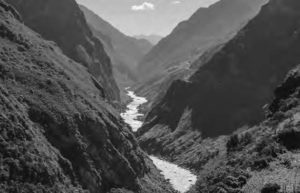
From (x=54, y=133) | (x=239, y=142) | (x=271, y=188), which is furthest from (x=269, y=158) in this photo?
(x=54, y=133)

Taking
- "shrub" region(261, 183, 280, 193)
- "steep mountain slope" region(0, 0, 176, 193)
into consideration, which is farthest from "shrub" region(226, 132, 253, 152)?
"shrub" region(261, 183, 280, 193)

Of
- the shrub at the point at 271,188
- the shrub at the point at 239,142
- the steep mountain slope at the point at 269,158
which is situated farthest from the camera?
the shrub at the point at 239,142

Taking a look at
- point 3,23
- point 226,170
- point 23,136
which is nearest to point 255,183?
point 226,170

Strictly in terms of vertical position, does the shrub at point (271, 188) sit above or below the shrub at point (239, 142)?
below

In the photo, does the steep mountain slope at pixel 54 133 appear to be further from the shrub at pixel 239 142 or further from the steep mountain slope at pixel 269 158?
the steep mountain slope at pixel 269 158

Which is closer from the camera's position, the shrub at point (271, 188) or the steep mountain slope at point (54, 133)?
the shrub at point (271, 188)

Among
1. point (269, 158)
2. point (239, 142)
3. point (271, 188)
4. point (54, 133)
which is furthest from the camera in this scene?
point (54, 133)

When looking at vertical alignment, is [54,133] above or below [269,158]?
above

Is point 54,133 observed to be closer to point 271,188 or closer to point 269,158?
point 269,158

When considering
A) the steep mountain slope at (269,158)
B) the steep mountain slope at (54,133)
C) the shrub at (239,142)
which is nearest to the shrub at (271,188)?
the steep mountain slope at (269,158)
